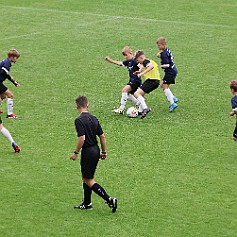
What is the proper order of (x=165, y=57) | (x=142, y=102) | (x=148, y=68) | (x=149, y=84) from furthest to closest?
(x=165, y=57)
(x=149, y=84)
(x=142, y=102)
(x=148, y=68)

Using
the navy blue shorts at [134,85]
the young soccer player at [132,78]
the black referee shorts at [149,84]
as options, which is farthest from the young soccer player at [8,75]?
the black referee shorts at [149,84]

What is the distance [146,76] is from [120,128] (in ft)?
6.56

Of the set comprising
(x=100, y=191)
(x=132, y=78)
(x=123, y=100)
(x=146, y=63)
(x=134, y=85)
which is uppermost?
(x=146, y=63)

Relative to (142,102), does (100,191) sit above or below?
above

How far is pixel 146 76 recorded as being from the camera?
61.9ft

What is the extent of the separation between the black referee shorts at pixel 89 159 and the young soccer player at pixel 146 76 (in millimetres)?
5972

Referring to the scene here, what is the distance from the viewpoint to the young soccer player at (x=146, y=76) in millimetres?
18266

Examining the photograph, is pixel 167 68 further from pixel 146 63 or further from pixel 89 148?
pixel 89 148

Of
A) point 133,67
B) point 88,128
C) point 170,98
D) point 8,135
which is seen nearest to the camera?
point 88,128

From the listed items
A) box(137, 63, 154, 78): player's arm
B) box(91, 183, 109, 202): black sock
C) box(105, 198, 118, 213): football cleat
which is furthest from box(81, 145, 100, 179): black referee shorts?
box(137, 63, 154, 78): player's arm

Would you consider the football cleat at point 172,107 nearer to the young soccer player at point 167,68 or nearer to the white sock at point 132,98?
the young soccer player at point 167,68

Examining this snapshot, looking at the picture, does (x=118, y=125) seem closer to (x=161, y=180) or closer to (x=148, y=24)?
(x=161, y=180)

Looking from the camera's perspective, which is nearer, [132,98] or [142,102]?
[142,102]

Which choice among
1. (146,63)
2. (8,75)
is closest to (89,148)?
(8,75)
